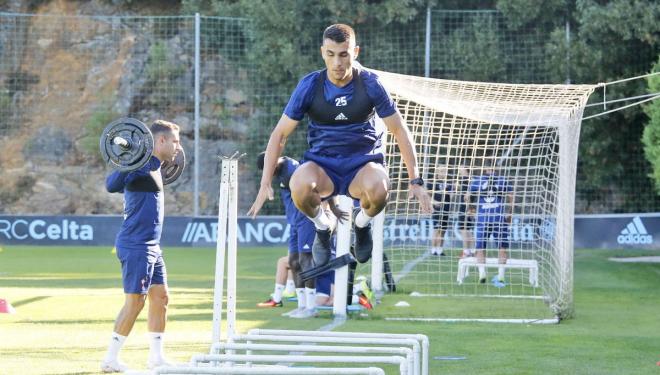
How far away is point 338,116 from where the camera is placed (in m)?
8.23

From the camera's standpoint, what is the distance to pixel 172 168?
32.6ft

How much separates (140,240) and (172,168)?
1003mm

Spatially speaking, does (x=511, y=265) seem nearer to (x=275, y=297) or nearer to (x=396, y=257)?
(x=275, y=297)

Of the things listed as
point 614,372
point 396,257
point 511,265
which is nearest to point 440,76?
point 396,257

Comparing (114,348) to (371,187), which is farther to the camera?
(114,348)

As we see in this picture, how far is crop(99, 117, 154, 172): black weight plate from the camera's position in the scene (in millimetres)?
8570

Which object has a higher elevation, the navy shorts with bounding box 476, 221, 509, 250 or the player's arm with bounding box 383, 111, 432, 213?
the player's arm with bounding box 383, 111, 432, 213

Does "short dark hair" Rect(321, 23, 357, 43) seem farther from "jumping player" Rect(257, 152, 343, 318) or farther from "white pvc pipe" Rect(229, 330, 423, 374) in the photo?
"jumping player" Rect(257, 152, 343, 318)

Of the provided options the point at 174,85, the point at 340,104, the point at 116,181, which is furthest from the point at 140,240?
the point at 174,85

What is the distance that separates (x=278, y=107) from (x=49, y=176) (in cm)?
707

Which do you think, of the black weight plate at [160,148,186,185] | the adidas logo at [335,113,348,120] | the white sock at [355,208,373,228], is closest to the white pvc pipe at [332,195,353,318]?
the black weight plate at [160,148,186,185]

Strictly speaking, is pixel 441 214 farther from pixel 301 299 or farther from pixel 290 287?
pixel 301 299

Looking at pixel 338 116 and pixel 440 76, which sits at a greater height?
pixel 440 76

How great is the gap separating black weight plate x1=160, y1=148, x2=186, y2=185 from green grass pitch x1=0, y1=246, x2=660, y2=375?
154 centimetres
